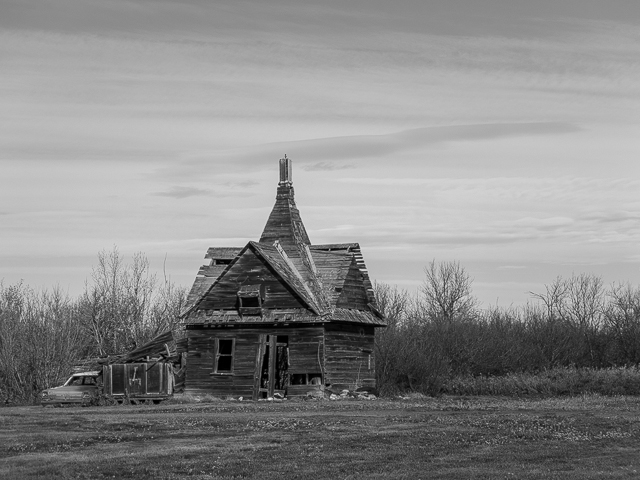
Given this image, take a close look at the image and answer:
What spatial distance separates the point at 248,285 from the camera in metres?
45.6

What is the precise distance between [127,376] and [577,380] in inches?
1041

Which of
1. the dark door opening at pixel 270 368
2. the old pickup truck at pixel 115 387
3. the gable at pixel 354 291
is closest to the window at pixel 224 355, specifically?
the dark door opening at pixel 270 368

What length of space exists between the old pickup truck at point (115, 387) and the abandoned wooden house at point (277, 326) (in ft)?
9.05

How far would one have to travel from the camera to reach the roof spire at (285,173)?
50188 millimetres

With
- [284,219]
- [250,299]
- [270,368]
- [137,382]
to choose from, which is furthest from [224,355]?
[284,219]

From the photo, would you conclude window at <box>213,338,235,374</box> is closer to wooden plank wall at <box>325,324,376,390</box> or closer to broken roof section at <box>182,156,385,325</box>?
broken roof section at <box>182,156,385,325</box>

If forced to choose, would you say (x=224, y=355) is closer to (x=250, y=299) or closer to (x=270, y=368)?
(x=270, y=368)

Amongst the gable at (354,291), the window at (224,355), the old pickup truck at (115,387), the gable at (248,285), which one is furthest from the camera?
the gable at (354,291)

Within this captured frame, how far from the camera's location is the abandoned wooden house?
44.7 meters

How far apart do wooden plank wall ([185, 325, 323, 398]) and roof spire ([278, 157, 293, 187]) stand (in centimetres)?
857

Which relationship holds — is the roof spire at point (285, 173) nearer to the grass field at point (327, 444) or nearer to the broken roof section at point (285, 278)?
the broken roof section at point (285, 278)

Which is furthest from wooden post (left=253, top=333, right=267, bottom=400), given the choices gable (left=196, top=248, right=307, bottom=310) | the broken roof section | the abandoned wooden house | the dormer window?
gable (left=196, top=248, right=307, bottom=310)

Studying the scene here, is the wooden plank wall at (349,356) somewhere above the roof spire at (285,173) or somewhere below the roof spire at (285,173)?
below

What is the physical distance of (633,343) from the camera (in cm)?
7350
